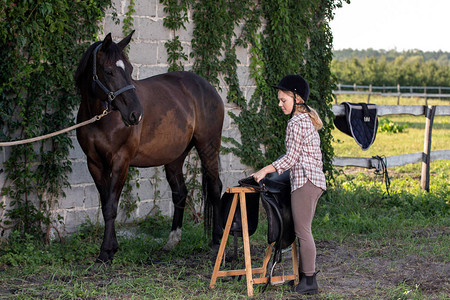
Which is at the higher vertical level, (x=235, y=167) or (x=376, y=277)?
(x=235, y=167)

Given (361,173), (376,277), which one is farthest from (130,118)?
(361,173)

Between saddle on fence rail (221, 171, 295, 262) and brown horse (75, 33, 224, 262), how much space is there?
3.76 feet

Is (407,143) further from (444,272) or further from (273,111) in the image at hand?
(444,272)

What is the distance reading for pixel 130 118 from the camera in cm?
451

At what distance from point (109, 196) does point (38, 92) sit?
1.42m

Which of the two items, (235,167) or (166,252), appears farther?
(235,167)

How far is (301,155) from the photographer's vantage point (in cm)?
410

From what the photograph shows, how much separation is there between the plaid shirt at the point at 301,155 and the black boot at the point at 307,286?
2.26 feet

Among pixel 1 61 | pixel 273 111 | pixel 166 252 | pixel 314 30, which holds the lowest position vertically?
pixel 166 252

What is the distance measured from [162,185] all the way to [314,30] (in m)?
3.18

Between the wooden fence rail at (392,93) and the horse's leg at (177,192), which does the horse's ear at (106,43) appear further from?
the wooden fence rail at (392,93)

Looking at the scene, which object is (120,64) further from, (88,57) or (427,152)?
(427,152)

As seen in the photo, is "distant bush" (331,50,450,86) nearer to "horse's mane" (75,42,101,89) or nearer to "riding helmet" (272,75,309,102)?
"horse's mane" (75,42,101,89)

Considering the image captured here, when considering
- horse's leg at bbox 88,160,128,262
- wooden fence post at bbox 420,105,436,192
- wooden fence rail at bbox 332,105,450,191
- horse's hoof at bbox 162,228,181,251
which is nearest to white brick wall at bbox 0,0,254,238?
horse's hoof at bbox 162,228,181,251
